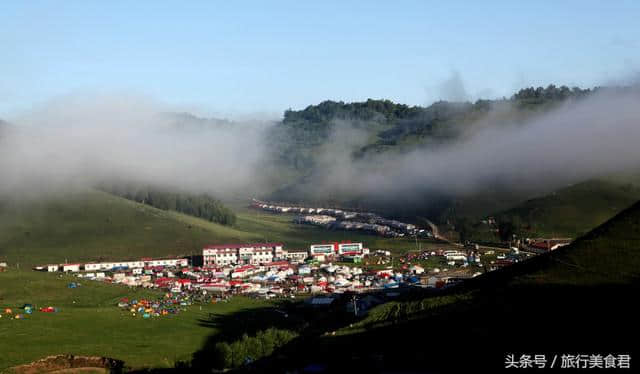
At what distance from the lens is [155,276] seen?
3462 inches

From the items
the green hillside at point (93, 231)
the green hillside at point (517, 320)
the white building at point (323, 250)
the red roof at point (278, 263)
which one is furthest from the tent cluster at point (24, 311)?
the white building at point (323, 250)

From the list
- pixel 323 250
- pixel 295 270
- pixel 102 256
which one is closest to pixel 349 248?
pixel 323 250

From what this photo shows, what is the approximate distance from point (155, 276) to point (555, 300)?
6500cm

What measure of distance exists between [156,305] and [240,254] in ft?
120

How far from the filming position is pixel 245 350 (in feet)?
137

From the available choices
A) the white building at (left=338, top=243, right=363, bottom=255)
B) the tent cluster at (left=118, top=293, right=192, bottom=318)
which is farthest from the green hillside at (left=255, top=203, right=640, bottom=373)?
the white building at (left=338, top=243, right=363, bottom=255)

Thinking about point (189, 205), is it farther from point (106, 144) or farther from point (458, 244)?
point (458, 244)

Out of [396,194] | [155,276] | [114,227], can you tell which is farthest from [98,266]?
[396,194]

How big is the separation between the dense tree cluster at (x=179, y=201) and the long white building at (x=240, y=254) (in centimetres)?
3814

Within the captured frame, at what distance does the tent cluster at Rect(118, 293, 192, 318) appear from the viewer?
2399 inches

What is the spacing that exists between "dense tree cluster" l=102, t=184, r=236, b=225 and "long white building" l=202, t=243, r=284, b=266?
38.1 metres

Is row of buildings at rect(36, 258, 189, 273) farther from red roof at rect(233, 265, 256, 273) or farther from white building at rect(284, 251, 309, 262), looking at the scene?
white building at rect(284, 251, 309, 262)

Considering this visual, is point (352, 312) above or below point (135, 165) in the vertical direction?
below

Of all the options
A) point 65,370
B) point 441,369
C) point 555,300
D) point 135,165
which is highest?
point 135,165
